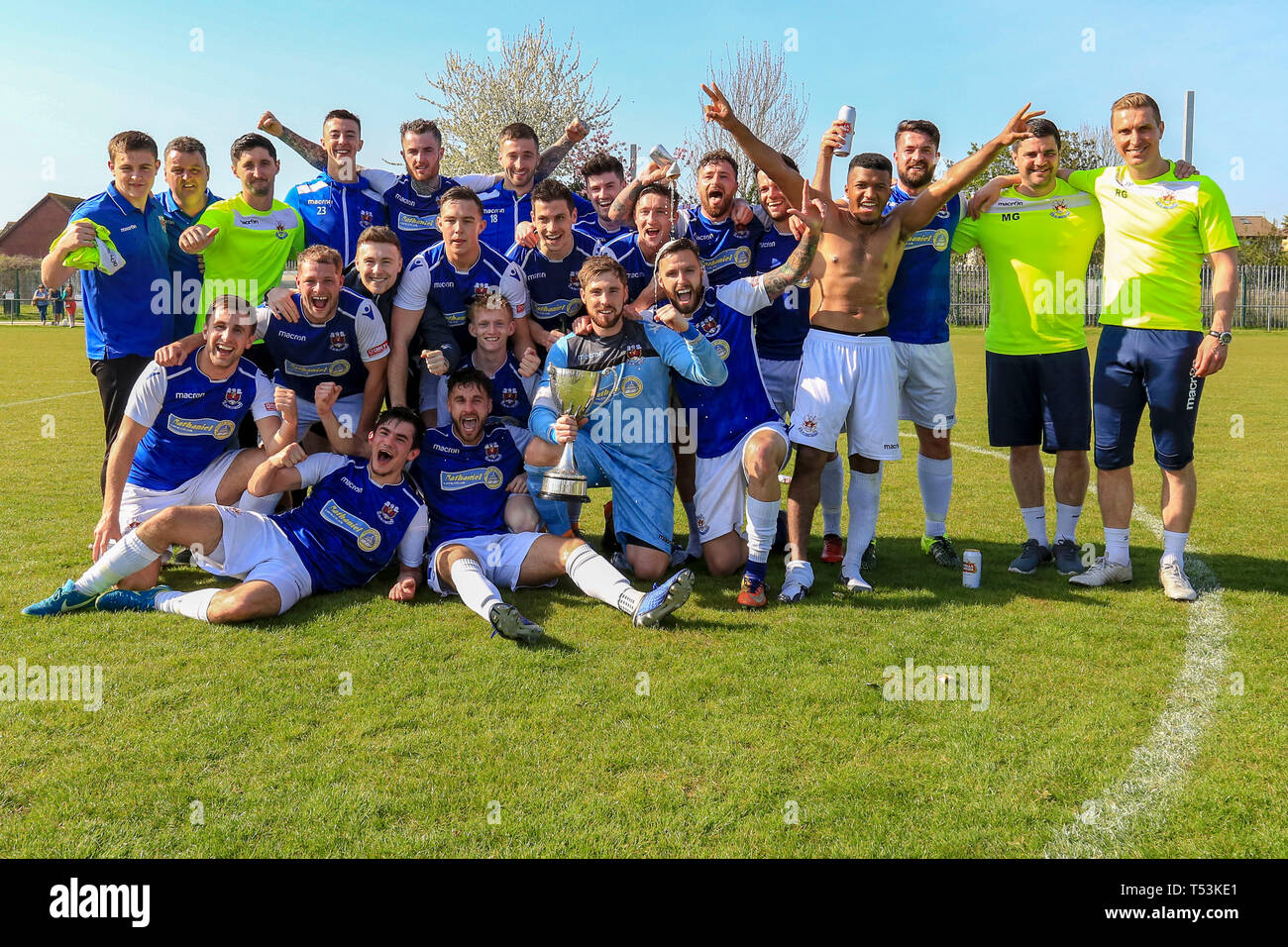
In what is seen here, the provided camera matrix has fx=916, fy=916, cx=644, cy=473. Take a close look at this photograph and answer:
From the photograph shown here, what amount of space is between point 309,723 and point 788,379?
12.5ft

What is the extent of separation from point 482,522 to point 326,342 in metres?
1.55

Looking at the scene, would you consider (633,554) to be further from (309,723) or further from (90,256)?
(90,256)

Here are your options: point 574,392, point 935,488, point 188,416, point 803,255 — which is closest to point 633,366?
point 574,392

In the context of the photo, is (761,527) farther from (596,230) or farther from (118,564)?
(118,564)

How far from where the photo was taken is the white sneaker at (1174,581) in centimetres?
514

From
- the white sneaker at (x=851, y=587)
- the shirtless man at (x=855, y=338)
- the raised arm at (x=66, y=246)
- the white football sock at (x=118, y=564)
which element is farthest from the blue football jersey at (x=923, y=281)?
the raised arm at (x=66, y=246)

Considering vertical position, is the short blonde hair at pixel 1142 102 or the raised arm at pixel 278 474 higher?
the short blonde hair at pixel 1142 102

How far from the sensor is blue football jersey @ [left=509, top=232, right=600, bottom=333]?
20.1 ft

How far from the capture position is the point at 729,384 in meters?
5.65

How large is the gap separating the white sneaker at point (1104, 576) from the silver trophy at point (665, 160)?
3.43m

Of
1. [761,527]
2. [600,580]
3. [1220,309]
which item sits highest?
[1220,309]

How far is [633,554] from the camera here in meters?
5.61

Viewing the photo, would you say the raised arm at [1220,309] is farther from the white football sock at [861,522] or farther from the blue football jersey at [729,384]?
the blue football jersey at [729,384]

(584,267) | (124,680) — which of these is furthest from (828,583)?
(124,680)
